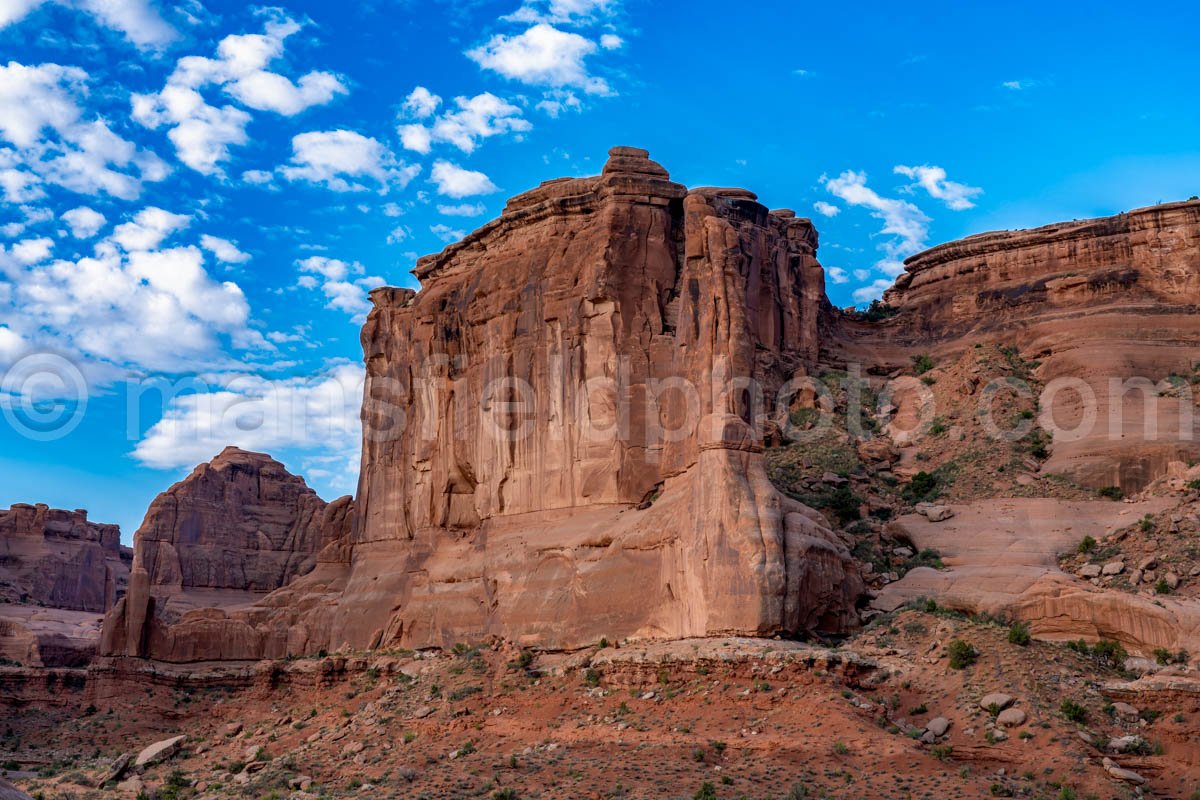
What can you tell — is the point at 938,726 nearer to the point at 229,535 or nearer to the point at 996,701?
the point at 996,701

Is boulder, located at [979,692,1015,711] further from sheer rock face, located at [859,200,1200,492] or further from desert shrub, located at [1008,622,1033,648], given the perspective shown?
sheer rock face, located at [859,200,1200,492]

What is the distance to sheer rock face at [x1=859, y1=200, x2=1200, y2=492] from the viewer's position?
53969mm

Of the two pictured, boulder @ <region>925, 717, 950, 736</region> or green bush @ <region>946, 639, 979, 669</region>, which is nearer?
boulder @ <region>925, 717, 950, 736</region>

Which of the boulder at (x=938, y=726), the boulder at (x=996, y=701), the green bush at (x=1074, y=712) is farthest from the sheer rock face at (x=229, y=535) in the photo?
the green bush at (x=1074, y=712)

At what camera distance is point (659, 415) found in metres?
48.4

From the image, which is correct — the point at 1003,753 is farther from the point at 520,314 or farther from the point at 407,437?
the point at 407,437

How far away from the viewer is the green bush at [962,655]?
37906mm

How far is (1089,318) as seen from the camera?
61938 mm

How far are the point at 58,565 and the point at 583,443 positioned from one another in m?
64.8

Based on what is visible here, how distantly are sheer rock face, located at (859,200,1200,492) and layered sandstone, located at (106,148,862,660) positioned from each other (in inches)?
291

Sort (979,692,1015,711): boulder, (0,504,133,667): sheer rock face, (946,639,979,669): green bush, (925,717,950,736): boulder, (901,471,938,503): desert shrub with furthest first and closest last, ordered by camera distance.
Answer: (0,504,133,667): sheer rock face → (901,471,938,503): desert shrub → (946,639,979,669): green bush → (979,692,1015,711): boulder → (925,717,950,736): boulder

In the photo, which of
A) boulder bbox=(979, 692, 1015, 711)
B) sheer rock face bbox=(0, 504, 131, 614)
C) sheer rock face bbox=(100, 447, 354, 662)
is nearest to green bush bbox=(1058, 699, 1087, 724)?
boulder bbox=(979, 692, 1015, 711)

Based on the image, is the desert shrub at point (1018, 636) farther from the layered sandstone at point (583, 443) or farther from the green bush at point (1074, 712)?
the layered sandstone at point (583, 443)

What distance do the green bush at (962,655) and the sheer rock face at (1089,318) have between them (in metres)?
16.5
